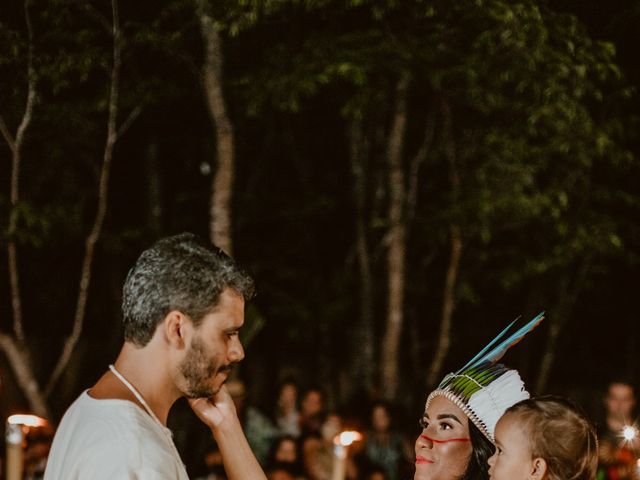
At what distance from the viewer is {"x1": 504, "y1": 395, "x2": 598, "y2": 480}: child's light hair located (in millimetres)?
2607

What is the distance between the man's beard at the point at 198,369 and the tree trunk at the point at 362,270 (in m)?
8.47

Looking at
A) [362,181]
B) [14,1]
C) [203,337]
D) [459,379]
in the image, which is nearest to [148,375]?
[203,337]

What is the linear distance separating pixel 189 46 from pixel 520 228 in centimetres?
524

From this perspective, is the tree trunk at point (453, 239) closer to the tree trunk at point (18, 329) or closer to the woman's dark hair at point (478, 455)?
the tree trunk at point (18, 329)

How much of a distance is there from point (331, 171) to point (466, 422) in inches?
382

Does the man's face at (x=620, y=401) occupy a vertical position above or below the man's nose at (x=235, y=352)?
below

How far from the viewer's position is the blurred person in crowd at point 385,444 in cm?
720

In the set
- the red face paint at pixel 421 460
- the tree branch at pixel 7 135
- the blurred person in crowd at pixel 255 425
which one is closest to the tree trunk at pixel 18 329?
the tree branch at pixel 7 135

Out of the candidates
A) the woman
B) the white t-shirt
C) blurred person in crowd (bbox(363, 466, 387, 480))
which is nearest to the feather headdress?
the woman

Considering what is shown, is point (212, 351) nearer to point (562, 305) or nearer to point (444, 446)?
point (444, 446)

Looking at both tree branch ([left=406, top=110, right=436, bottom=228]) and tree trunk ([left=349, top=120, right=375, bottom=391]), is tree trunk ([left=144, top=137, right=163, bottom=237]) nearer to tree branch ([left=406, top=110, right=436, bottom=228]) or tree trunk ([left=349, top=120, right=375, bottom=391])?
tree trunk ([left=349, top=120, right=375, bottom=391])

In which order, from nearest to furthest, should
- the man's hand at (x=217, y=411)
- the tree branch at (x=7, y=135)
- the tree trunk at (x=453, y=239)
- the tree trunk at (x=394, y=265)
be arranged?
the man's hand at (x=217, y=411)
the tree branch at (x=7, y=135)
the tree trunk at (x=394, y=265)
the tree trunk at (x=453, y=239)

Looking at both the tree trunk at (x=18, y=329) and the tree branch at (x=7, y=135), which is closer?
the tree trunk at (x=18, y=329)

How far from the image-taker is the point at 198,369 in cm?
220
